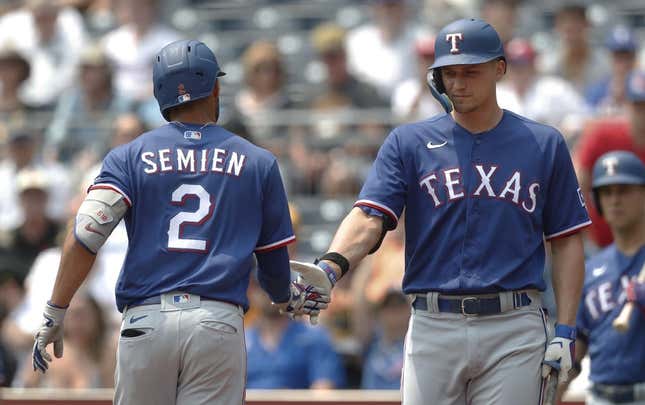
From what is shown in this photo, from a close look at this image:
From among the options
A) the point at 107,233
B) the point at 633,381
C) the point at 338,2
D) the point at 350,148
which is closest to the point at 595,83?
the point at 350,148

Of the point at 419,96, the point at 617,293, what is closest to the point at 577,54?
the point at 419,96

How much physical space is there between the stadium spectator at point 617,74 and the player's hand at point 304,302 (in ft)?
15.8

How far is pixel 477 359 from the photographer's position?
5301 millimetres

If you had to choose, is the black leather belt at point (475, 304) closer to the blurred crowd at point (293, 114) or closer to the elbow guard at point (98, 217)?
the elbow guard at point (98, 217)

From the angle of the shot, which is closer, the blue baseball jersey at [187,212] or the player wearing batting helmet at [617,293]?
the blue baseball jersey at [187,212]

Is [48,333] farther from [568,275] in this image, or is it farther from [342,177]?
[342,177]

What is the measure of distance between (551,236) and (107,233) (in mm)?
1863

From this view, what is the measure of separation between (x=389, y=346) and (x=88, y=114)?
425cm

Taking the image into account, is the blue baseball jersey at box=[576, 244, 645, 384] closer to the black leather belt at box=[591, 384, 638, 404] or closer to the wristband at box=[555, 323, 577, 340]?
the black leather belt at box=[591, 384, 638, 404]

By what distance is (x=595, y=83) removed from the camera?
10.6m

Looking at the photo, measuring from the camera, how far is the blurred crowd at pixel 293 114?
8727 millimetres

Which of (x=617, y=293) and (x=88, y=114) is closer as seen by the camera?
(x=617, y=293)

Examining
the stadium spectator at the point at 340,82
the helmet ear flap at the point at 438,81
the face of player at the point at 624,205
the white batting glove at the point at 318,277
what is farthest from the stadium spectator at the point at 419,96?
the white batting glove at the point at 318,277

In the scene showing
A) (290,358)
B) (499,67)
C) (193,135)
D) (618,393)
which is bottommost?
(290,358)
